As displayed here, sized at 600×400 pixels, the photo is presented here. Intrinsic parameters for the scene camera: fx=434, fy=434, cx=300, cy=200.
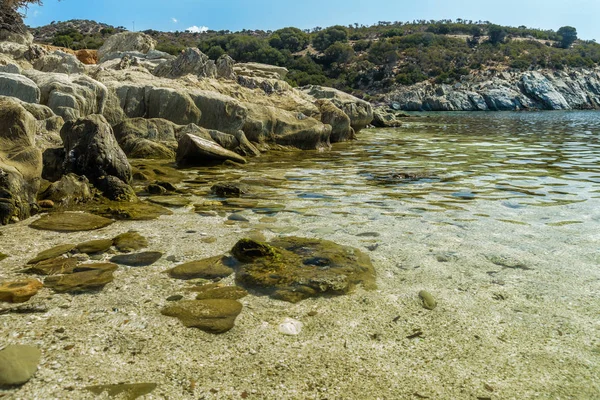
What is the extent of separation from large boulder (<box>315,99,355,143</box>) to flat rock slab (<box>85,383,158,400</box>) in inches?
641

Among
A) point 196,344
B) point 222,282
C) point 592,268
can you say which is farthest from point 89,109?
point 592,268

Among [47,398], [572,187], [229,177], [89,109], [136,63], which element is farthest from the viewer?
[136,63]

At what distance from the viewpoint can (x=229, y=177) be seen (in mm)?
9562

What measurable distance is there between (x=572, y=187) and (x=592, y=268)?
4832 millimetres

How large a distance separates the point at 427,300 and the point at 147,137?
35.6ft

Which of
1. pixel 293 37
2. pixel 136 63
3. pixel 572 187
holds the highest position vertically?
pixel 293 37

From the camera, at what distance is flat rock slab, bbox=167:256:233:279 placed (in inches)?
155

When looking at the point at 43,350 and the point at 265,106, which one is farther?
the point at 265,106

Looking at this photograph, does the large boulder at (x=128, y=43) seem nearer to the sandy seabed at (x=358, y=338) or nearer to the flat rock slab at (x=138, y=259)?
the sandy seabed at (x=358, y=338)

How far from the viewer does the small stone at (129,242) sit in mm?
4613

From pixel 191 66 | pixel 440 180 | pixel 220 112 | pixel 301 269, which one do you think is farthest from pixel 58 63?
pixel 301 269

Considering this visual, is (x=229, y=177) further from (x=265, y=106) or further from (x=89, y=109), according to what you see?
(x=265, y=106)

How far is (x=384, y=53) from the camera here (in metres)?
99.4

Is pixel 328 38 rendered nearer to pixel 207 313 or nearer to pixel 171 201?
pixel 171 201
